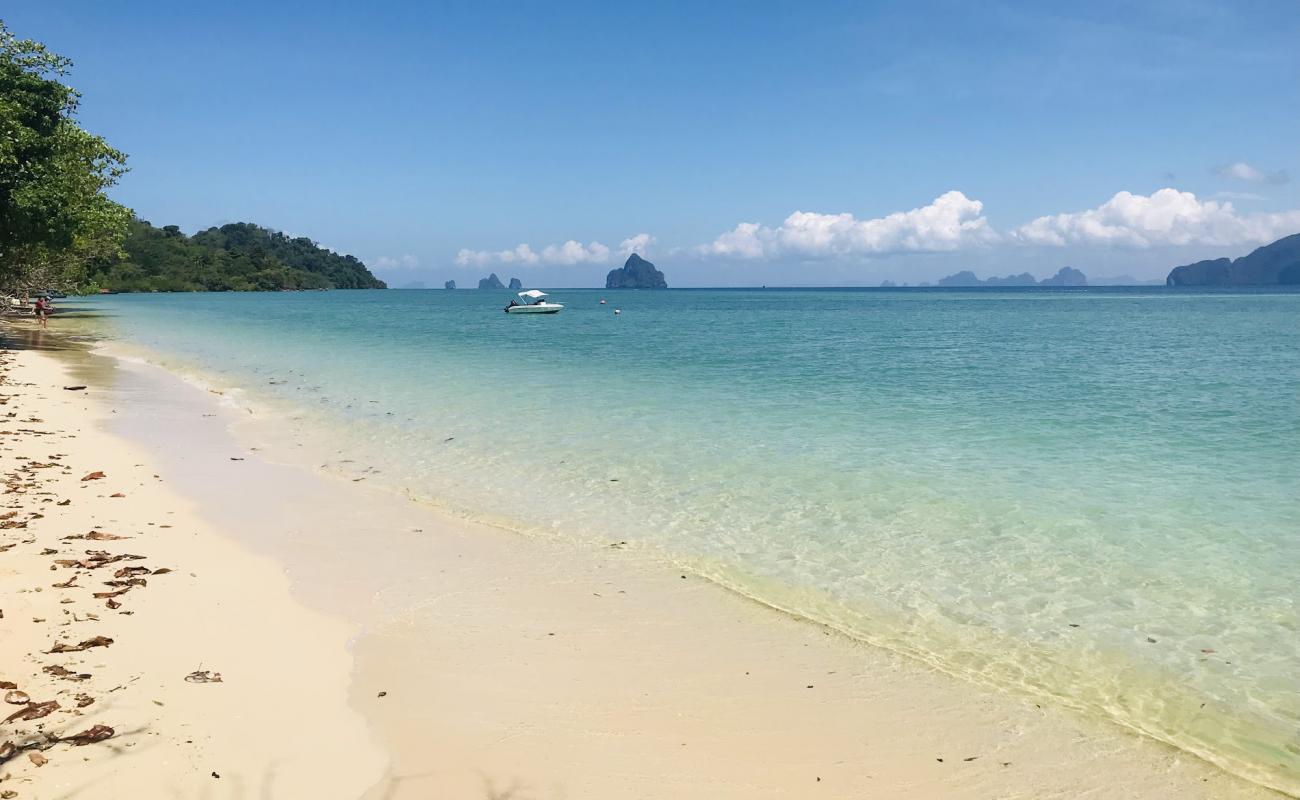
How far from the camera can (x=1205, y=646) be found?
706cm

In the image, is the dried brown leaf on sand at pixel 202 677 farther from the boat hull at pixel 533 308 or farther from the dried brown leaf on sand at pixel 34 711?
the boat hull at pixel 533 308

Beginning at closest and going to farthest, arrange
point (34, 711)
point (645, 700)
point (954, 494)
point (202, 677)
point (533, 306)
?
point (34, 711), point (202, 677), point (645, 700), point (954, 494), point (533, 306)

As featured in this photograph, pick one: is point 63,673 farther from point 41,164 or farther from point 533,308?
point 533,308

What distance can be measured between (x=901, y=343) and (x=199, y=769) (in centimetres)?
4631

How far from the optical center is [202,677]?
18.5 feet

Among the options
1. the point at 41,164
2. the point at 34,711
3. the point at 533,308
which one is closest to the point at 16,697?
the point at 34,711

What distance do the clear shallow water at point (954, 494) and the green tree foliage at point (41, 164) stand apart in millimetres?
7184

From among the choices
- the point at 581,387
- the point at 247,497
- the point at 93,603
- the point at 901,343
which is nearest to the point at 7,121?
the point at 581,387

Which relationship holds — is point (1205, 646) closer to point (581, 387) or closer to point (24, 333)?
point (581, 387)

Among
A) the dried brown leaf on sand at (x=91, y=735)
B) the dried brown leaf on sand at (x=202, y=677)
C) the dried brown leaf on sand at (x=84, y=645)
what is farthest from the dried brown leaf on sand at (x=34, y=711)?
the dried brown leaf on sand at (x=84, y=645)

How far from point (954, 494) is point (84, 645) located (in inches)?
424

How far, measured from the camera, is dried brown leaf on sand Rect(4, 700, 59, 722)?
481 centimetres

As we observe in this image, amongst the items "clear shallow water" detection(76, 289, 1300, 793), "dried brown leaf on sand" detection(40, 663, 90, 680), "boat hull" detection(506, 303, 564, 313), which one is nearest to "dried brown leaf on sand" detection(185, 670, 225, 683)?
"dried brown leaf on sand" detection(40, 663, 90, 680)

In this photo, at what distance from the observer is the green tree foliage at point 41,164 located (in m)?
25.9
